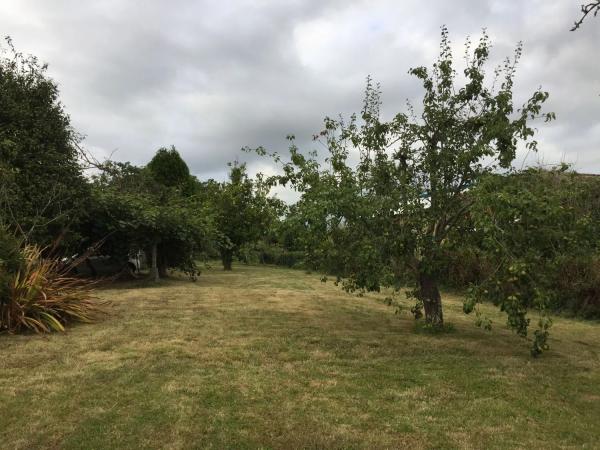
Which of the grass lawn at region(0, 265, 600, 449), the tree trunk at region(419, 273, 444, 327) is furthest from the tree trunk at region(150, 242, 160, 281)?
the tree trunk at region(419, 273, 444, 327)

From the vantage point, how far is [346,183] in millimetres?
6633

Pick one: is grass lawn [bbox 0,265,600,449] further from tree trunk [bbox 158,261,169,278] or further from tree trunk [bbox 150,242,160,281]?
tree trunk [bbox 158,261,169,278]

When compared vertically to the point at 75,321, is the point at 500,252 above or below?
above

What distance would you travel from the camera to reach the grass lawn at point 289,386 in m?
3.56

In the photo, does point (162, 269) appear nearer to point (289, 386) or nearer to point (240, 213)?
point (240, 213)

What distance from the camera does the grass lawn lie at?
3562mm

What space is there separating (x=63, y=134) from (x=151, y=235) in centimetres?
308

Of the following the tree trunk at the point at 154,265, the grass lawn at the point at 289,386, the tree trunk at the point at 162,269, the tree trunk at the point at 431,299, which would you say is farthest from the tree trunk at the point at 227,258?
the tree trunk at the point at 431,299

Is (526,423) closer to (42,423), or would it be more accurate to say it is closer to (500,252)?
(500,252)

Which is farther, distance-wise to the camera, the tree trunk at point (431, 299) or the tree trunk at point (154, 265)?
the tree trunk at point (154, 265)

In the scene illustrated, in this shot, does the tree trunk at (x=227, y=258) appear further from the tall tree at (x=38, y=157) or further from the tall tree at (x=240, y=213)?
the tall tree at (x=38, y=157)

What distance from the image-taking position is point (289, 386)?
456 cm

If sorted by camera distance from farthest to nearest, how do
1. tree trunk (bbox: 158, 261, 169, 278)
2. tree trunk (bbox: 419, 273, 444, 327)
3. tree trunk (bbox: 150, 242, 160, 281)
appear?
1. tree trunk (bbox: 158, 261, 169, 278)
2. tree trunk (bbox: 150, 242, 160, 281)
3. tree trunk (bbox: 419, 273, 444, 327)

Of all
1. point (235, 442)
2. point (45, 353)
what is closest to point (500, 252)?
point (235, 442)
